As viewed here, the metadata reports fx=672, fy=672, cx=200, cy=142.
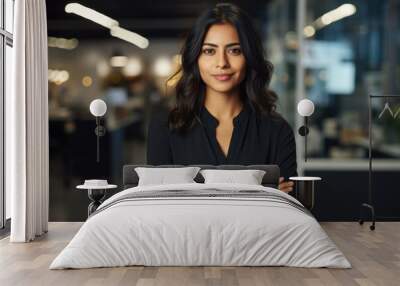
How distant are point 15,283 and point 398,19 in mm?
5250

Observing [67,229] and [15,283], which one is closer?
[15,283]

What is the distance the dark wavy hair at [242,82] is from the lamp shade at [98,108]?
0.72 meters

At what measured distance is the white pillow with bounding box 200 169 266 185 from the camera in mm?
6285

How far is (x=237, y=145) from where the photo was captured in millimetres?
6898

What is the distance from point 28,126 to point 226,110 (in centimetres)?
206

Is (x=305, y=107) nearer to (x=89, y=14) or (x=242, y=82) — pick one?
(x=242, y=82)

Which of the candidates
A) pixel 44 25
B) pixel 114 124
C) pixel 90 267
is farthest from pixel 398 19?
pixel 90 267

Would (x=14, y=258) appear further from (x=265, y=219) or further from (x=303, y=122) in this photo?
(x=303, y=122)

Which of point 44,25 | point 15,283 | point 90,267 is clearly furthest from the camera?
point 44,25

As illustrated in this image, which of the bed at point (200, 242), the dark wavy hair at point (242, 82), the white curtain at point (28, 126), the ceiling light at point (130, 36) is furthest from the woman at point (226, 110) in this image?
the bed at point (200, 242)

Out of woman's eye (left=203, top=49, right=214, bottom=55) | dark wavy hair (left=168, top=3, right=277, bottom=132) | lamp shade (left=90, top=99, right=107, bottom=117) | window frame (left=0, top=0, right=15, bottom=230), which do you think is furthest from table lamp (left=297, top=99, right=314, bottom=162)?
window frame (left=0, top=0, right=15, bottom=230)

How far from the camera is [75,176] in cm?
767

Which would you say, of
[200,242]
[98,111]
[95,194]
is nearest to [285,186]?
[95,194]

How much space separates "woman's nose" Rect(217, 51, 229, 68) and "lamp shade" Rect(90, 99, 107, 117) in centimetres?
126
